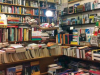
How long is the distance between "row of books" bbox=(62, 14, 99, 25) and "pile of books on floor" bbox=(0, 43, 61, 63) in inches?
75.3

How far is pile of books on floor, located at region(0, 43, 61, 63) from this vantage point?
6.77 ft

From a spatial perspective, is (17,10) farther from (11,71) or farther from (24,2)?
(11,71)

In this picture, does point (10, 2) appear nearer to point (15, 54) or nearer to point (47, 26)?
point (47, 26)

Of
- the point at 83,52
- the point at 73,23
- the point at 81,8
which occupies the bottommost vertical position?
the point at 83,52

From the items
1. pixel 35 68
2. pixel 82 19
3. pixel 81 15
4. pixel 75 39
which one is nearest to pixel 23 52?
pixel 35 68

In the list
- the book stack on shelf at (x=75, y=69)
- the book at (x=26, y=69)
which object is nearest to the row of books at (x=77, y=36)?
the book stack on shelf at (x=75, y=69)

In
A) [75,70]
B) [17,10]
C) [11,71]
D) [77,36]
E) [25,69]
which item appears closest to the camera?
[11,71]

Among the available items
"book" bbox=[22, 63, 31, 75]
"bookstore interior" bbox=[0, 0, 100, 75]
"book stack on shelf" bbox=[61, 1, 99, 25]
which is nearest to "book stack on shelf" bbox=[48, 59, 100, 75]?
"bookstore interior" bbox=[0, 0, 100, 75]

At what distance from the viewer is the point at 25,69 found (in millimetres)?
2342

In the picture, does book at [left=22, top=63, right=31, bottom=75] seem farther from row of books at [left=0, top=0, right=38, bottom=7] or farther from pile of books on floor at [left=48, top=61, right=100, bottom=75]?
row of books at [left=0, top=0, right=38, bottom=7]

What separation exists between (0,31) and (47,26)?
123 cm

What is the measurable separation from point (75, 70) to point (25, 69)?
A: 104cm

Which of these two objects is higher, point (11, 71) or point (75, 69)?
point (11, 71)

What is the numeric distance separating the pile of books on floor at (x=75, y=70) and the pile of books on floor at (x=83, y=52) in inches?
8.9
